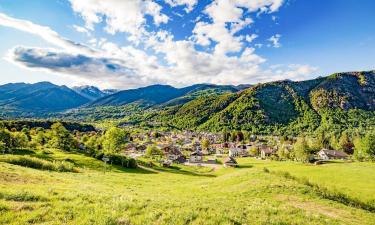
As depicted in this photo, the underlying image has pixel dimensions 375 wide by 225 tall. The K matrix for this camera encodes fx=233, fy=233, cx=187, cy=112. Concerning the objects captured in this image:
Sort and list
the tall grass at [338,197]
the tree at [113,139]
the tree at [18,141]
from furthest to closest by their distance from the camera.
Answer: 1. the tree at [113,139]
2. the tree at [18,141]
3. the tall grass at [338,197]

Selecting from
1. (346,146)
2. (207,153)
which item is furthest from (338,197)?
(346,146)

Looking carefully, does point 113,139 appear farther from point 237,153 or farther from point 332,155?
point 332,155

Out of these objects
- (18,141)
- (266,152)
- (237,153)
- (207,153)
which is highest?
(18,141)

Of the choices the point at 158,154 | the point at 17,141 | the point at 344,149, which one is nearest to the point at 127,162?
the point at 17,141

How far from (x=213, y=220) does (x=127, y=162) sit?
70.5m

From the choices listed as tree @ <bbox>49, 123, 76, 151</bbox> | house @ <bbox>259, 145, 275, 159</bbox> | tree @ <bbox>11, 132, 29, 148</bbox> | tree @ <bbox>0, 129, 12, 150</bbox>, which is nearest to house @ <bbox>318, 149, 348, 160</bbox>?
house @ <bbox>259, 145, 275, 159</bbox>

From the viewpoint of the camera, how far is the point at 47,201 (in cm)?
1288

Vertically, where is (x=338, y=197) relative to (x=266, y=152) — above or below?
above

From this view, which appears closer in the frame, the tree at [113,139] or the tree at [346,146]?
the tree at [113,139]

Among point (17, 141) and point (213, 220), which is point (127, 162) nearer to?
point (17, 141)

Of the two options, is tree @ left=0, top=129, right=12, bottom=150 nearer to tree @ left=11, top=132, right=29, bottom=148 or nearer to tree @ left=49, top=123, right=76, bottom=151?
tree @ left=11, top=132, right=29, bottom=148

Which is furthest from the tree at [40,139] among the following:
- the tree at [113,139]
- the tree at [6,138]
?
the tree at [113,139]

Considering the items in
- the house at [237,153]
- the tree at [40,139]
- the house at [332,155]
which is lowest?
the house at [237,153]

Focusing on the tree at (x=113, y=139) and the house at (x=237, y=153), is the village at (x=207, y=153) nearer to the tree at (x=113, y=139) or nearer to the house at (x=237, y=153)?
the house at (x=237, y=153)
